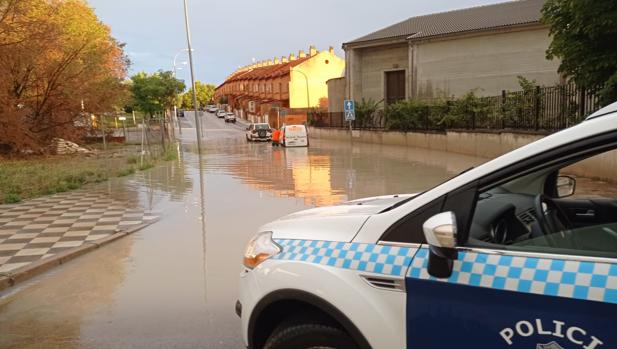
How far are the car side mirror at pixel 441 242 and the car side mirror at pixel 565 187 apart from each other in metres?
1.56

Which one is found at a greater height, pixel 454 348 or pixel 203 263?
pixel 454 348

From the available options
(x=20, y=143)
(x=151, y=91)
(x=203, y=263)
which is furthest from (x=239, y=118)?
(x=203, y=263)

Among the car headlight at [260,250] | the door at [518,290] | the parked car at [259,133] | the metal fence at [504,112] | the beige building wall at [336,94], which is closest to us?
the door at [518,290]

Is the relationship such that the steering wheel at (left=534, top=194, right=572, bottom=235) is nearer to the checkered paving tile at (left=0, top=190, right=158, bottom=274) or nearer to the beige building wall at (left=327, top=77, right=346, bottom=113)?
the checkered paving tile at (left=0, top=190, right=158, bottom=274)

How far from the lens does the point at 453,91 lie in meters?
36.1

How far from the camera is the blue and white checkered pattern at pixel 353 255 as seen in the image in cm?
221

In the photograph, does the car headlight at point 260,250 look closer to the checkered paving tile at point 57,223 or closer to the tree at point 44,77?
the checkered paving tile at point 57,223

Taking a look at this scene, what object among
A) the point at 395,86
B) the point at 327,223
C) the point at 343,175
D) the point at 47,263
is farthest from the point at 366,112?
the point at 327,223

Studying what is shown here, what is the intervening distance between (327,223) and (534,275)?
110 centimetres

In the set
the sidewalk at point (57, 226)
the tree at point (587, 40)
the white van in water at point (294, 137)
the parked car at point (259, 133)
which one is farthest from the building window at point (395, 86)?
the sidewalk at point (57, 226)

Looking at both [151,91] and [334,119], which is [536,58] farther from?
[151,91]

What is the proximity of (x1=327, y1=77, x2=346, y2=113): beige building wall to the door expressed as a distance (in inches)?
1790

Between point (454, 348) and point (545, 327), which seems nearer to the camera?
point (545, 327)

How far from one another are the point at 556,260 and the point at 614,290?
222 mm
